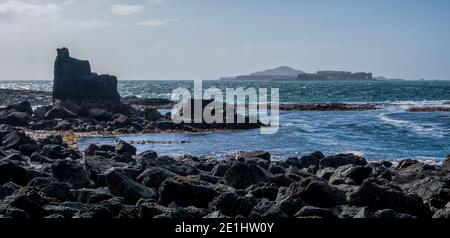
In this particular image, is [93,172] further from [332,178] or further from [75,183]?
[332,178]

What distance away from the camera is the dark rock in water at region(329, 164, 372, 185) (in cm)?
1669

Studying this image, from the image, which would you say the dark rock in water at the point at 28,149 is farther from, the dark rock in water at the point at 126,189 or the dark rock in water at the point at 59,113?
the dark rock in water at the point at 59,113

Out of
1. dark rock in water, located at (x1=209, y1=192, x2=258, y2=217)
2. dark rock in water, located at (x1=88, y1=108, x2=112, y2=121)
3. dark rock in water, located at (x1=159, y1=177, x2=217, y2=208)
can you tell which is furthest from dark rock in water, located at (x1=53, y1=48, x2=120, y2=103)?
dark rock in water, located at (x1=209, y1=192, x2=258, y2=217)

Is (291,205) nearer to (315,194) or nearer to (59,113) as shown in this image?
(315,194)

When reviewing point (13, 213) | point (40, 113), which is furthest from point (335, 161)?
point (40, 113)

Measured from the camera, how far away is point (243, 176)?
52.8 feet

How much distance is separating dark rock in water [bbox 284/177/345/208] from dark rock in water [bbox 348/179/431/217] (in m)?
0.42

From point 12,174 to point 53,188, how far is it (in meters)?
2.94

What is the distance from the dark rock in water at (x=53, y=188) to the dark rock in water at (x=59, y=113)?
38608 mm

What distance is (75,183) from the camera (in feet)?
51.4

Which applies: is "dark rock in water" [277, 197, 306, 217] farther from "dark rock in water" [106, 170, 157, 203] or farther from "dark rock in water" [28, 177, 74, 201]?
"dark rock in water" [28, 177, 74, 201]
